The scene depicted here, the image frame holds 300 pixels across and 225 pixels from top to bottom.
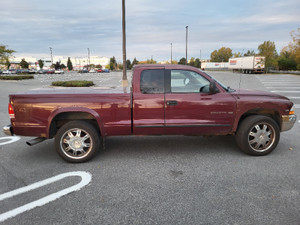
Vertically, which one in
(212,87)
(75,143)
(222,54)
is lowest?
(75,143)

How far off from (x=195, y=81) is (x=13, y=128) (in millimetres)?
3517

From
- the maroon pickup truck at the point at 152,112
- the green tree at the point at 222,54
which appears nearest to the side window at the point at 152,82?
the maroon pickup truck at the point at 152,112

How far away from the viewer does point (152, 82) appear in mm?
4523

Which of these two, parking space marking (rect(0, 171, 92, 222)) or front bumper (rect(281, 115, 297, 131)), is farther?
front bumper (rect(281, 115, 297, 131))

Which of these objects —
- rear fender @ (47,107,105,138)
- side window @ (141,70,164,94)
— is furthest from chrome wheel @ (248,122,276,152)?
rear fender @ (47,107,105,138)

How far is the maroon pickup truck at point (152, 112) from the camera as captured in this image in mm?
4211

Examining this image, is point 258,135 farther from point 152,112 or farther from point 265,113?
point 152,112

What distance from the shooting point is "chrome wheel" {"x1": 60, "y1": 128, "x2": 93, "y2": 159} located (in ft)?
14.1

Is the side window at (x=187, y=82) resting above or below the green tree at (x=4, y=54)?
below

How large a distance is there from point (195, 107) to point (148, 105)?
889 millimetres

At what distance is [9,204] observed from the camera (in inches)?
119

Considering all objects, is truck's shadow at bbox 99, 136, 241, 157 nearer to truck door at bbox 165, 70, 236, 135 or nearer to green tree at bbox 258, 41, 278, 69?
truck door at bbox 165, 70, 236, 135

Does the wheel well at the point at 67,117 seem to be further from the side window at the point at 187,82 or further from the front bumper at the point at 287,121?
the front bumper at the point at 287,121

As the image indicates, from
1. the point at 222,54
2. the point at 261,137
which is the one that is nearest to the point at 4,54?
the point at 261,137
